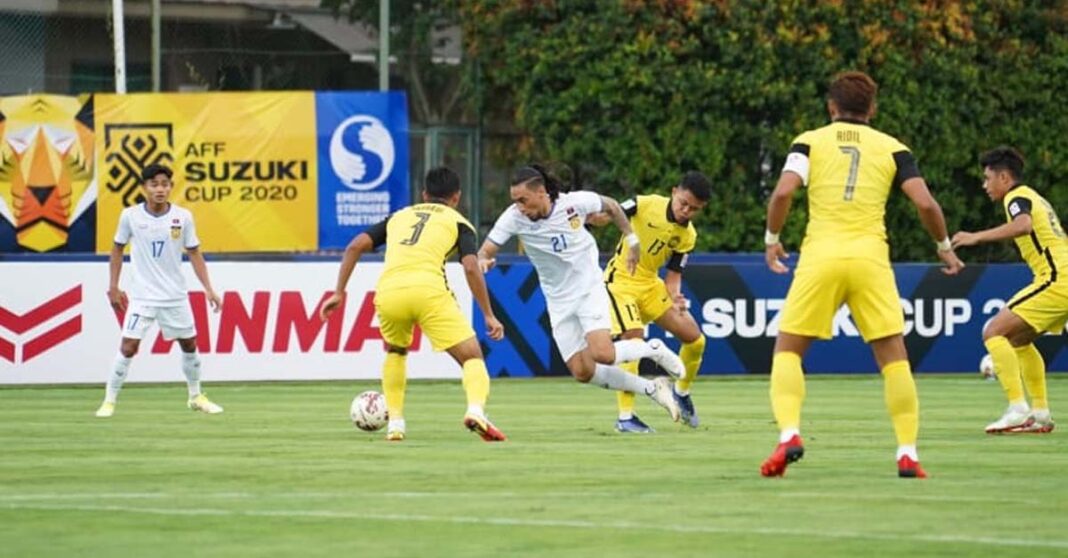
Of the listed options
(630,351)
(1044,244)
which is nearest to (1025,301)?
(1044,244)

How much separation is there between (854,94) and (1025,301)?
560cm

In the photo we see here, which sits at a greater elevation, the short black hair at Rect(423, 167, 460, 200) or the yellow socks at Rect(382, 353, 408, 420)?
the short black hair at Rect(423, 167, 460, 200)

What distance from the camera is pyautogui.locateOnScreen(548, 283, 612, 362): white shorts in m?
18.2

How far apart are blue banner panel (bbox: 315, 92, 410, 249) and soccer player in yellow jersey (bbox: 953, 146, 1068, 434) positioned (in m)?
12.3

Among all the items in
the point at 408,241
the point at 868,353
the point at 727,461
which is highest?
the point at 408,241

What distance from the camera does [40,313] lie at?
25984mm

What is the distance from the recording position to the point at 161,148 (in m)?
29.0

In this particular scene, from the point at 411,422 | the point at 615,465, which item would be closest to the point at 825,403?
the point at 411,422

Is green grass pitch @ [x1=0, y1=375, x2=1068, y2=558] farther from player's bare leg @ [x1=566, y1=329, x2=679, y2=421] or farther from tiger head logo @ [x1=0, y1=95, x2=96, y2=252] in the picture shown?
tiger head logo @ [x1=0, y1=95, x2=96, y2=252]

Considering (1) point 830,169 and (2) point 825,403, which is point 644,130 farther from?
(1) point 830,169

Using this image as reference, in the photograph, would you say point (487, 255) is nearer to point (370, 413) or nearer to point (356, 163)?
point (370, 413)

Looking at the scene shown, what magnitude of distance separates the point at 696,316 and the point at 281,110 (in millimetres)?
5824

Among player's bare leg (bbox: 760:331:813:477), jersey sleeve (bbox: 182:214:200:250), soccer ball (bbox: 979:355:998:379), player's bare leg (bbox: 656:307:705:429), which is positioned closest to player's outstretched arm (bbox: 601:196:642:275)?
player's bare leg (bbox: 656:307:705:429)

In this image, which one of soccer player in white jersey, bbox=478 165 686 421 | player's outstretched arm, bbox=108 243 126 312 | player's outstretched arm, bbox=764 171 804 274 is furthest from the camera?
player's outstretched arm, bbox=108 243 126 312
